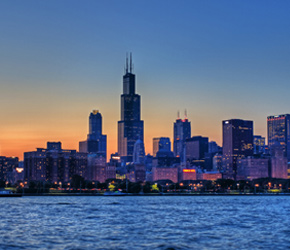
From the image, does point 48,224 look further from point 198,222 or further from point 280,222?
point 280,222

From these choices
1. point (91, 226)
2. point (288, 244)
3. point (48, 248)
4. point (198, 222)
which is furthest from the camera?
point (198, 222)

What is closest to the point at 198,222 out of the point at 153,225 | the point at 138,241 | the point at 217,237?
the point at 153,225

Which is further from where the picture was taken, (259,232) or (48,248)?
(259,232)

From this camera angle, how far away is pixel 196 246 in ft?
201

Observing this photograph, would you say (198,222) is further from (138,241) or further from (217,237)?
(138,241)

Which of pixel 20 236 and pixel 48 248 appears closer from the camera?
pixel 48 248

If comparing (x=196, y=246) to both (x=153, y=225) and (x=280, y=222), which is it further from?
(x=280, y=222)

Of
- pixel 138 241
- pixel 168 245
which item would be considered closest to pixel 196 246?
pixel 168 245

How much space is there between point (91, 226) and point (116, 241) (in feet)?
59.7

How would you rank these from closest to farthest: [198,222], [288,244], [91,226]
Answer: [288,244], [91,226], [198,222]

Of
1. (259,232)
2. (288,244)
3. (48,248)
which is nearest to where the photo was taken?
(48,248)

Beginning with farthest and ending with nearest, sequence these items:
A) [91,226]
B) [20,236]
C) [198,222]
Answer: [198,222] → [91,226] → [20,236]

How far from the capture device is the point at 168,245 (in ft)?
204

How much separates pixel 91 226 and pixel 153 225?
9.64 meters
